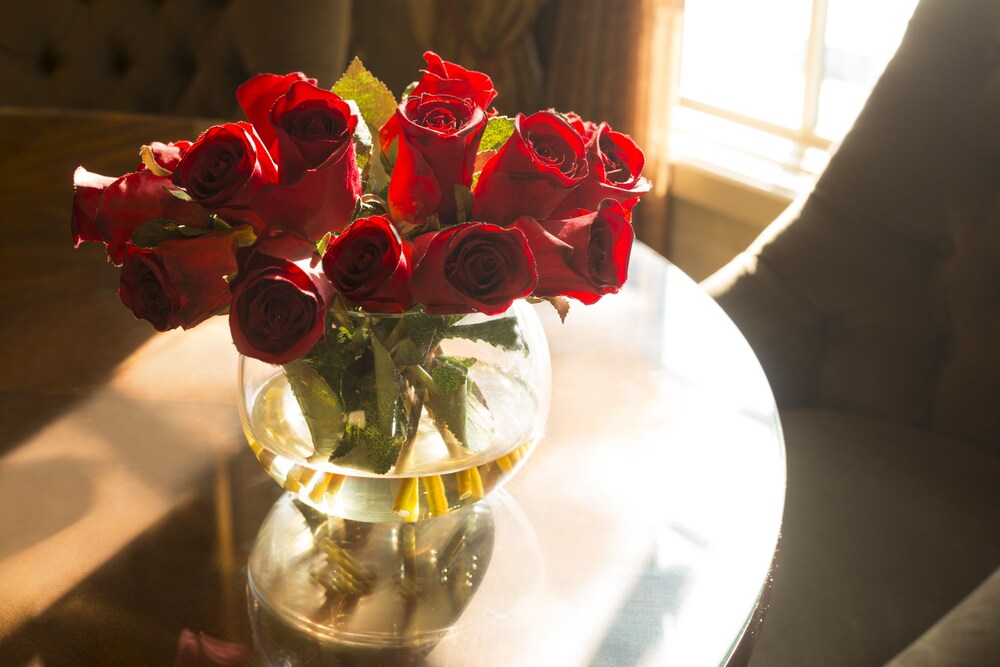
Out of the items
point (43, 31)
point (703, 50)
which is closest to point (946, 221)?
point (703, 50)

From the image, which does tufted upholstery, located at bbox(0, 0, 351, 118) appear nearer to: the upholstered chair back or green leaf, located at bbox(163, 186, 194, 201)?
the upholstered chair back

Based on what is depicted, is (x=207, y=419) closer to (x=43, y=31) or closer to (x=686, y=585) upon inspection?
(x=686, y=585)

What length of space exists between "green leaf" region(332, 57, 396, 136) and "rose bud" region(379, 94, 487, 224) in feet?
0.19

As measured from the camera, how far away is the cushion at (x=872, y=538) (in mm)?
795

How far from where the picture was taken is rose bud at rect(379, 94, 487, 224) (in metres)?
0.49

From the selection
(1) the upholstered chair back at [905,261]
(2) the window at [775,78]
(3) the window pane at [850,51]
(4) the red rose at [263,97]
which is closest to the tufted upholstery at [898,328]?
(1) the upholstered chair back at [905,261]

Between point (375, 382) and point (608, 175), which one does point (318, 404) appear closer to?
point (375, 382)

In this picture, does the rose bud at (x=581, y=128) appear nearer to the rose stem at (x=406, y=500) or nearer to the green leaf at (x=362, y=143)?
the green leaf at (x=362, y=143)

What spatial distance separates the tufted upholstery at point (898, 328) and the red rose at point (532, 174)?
1.59ft

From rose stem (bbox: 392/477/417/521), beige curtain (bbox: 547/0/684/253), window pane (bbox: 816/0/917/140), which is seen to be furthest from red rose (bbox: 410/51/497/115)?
window pane (bbox: 816/0/917/140)

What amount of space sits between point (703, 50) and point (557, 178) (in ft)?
6.31

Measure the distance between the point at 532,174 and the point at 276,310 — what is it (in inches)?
5.7

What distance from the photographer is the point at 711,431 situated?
2.36 feet

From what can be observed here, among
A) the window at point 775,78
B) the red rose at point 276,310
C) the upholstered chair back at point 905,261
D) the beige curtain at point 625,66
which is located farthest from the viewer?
the window at point 775,78
